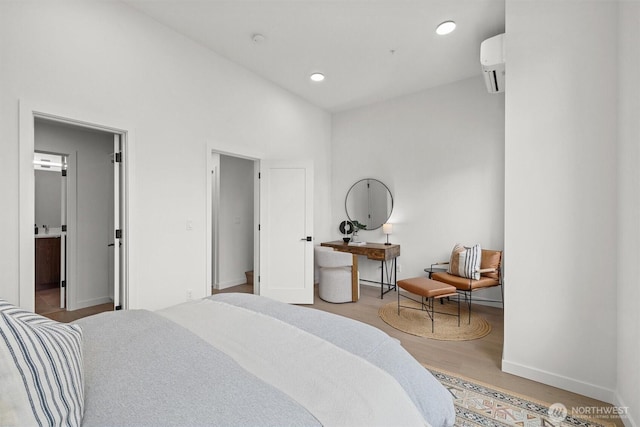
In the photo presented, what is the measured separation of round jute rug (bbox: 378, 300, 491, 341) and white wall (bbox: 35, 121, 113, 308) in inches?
145

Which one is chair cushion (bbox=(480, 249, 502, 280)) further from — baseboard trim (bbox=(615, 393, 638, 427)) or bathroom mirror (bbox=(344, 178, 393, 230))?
baseboard trim (bbox=(615, 393, 638, 427))

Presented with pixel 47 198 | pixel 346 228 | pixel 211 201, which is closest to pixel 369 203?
pixel 346 228

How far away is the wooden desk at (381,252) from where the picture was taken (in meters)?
4.19

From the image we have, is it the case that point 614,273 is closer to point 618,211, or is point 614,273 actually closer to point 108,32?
point 618,211

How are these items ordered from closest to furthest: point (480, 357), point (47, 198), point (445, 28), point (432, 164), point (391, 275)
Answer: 1. point (480, 357)
2. point (445, 28)
3. point (432, 164)
4. point (391, 275)
5. point (47, 198)

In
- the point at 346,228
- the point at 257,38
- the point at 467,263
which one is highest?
the point at 257,38

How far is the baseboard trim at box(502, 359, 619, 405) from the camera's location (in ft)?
6.31

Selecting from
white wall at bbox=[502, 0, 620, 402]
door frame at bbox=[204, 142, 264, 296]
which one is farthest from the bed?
door frame at bbox=[204, 142, 264, 296]

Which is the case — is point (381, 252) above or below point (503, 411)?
above

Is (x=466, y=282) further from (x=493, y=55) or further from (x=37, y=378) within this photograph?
(x=37, y=378)

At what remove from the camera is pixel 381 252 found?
4.17m

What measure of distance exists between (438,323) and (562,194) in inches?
72.2

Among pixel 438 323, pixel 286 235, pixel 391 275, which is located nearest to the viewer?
pixel 438 323

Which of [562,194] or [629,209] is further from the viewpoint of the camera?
[562,194]
